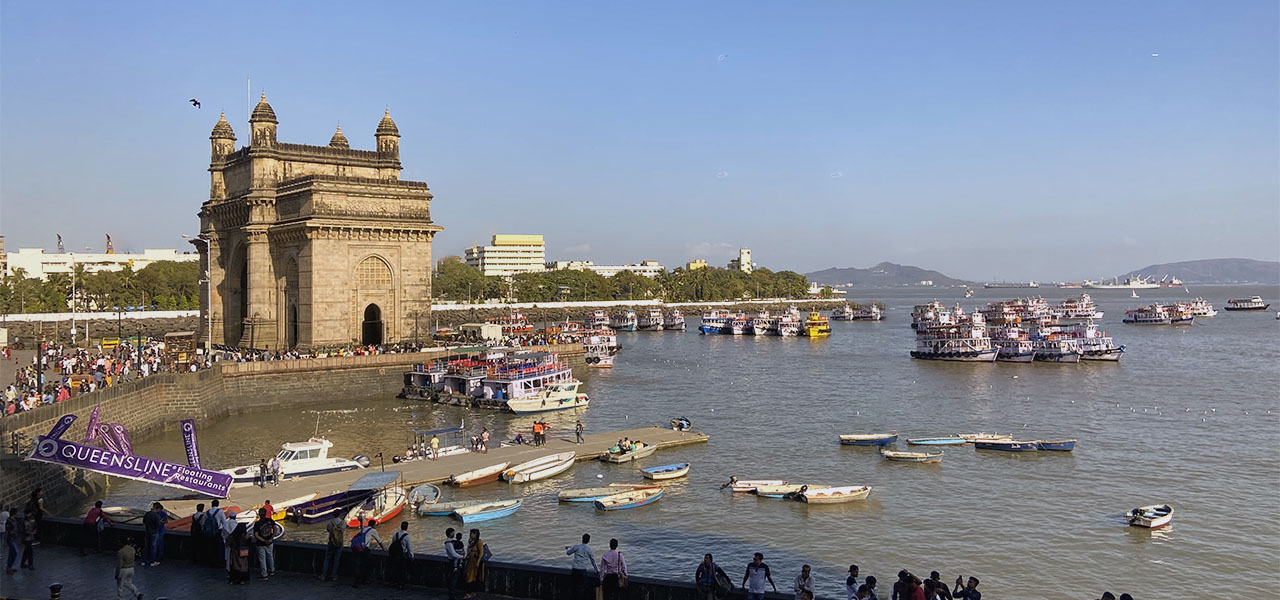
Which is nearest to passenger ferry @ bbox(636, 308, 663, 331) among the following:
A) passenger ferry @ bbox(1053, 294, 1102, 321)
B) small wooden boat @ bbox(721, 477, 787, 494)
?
passenger ferry @ bbox(1053, 294, 1102, 321)

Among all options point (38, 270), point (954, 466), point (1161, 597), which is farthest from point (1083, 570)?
point (38, 270)

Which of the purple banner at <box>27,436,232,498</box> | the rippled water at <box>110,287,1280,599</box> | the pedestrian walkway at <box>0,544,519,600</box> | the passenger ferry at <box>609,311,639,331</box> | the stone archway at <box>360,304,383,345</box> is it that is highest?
the stone archway at <box>360,304,383,345</box>

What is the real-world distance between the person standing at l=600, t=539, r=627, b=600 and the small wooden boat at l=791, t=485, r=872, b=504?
1722 centimetres

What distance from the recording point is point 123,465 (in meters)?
23.3

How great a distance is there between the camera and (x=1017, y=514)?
103ft

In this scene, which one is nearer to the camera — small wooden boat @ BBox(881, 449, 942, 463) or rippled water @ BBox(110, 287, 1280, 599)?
rippled water @ BBox(110, 287, 1280, 599)

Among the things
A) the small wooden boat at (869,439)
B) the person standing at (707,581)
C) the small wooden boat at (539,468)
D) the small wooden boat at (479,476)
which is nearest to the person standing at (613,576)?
the person standing at (707,581)

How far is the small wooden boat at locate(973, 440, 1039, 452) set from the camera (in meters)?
41.4

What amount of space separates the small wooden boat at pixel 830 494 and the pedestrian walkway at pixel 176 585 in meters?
18.0

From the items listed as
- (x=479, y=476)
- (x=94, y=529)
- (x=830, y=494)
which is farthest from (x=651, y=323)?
(x=94, y=529)

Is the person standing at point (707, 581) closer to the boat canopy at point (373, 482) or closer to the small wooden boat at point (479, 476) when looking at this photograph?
the boat canopy at point (373, 482)

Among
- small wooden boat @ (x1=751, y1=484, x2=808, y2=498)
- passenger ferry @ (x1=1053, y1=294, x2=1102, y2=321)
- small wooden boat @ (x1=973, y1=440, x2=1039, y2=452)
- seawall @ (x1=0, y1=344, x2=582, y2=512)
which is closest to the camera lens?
seawall @ (x1=0, y1=344, x2=582, y2=512)

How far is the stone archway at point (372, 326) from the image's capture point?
64.6 m

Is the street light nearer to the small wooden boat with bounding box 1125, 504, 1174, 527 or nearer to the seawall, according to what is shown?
the seawall
